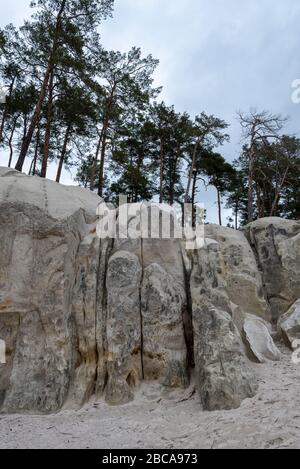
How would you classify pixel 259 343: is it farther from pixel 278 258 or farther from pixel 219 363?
pixel 278 258

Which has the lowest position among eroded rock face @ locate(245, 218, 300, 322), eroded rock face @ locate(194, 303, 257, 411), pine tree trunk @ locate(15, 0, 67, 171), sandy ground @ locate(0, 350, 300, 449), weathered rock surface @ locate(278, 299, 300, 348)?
sandy ground @ locate(0, 350, 300, 449)

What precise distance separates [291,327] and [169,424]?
4673mm

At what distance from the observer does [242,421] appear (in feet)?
17.7

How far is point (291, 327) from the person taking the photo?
8961 millimetres

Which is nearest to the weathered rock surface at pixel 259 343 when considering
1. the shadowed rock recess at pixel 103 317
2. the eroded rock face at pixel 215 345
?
the shadowed rock recess at pixel 103 317

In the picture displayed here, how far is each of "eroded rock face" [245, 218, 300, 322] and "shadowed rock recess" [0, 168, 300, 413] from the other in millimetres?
2466

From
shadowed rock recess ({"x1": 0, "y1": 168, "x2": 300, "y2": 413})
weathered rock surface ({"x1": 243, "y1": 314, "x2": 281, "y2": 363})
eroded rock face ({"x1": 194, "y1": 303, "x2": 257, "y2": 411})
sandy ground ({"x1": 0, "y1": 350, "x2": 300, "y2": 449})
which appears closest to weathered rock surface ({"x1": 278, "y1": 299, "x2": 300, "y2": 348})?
shadowed rock recess ({"x1": 0, "y1": 168, "x2": 300, "y2": 413})

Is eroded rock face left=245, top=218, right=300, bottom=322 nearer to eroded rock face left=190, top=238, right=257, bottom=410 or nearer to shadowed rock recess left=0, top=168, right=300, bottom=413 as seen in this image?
shadowed rock recess left=0, top=168, right=300, bottom=413

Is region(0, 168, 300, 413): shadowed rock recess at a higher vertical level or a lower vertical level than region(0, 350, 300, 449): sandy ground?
higher

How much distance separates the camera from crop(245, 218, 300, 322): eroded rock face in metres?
11.3

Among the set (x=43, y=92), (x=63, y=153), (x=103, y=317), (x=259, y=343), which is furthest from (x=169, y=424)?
(x=63, y=153)

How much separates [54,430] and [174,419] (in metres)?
2.07

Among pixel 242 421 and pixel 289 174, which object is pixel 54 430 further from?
pixel 289 174

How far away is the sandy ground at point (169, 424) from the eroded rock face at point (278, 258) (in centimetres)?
462
